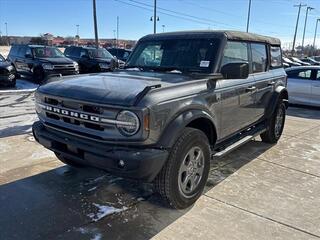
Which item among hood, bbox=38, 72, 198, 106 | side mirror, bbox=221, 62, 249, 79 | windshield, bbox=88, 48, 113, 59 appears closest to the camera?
hood, bbox=38, 72, 198, 106

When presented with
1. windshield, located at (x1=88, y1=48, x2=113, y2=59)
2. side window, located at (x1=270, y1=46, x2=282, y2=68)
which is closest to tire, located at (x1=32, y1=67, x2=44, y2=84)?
windshield, located at (x1=88, y1=48, x2=113, y2=59)

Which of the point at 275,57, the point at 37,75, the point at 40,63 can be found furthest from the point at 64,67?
the point at 275,57

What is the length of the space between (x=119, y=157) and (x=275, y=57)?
14.3 feet

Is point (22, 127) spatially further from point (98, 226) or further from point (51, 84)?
point (98, 226)

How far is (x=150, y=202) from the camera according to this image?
397cm

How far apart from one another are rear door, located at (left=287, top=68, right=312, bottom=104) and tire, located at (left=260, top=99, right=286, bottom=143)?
5.51 meters

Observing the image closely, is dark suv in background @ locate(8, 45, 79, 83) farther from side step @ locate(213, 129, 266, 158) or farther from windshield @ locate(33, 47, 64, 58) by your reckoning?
side step @ locate(213, 129, 266, 158)

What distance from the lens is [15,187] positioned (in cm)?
427

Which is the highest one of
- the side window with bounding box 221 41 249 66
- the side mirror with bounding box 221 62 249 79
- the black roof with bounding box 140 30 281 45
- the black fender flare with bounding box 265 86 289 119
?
Result: the black roof with bounding box 140 30 281 45

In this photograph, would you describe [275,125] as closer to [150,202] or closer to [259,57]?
[259,57]

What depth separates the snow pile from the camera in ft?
11.8

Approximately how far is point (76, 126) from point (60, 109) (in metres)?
0.30

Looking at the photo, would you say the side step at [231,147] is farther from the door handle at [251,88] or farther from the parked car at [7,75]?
the parked car at [7,75]

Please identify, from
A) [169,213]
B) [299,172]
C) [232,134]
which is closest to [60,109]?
[169,213]
